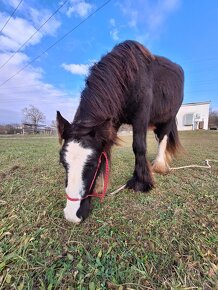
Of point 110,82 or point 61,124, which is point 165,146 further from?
point 61,124

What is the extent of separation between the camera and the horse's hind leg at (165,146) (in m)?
3.31

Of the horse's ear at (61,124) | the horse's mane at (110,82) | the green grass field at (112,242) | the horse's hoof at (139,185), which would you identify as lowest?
the green grass field at (112,242)

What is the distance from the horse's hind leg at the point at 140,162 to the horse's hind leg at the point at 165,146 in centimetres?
101

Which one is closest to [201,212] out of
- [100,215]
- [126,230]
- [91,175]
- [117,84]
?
[126,230]

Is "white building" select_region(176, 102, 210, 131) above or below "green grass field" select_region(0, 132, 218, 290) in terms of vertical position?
above

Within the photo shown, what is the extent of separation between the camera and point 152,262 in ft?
3.67

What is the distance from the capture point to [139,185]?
7.49 ft

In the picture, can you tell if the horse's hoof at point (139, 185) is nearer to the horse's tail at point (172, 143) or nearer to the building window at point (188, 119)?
the horse's tail at point (172, 143)

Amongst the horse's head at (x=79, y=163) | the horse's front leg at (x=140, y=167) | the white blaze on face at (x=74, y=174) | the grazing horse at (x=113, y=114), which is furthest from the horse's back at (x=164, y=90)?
the white blaze on face at (x=74, y=174)

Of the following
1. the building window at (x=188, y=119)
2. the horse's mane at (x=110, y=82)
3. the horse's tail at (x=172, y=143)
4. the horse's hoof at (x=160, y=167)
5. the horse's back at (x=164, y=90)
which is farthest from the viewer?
the building window at (x=188, y=119)

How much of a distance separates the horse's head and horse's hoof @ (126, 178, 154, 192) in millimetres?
879

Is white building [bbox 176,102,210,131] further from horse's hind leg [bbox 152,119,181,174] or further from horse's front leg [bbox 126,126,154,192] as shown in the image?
horse's front leg [bbox 126,126,154,192]

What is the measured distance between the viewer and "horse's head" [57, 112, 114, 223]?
1425 millimetres

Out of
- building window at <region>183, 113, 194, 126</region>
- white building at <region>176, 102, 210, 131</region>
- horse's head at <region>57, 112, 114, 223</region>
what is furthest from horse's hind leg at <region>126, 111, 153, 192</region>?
building window at <region>183, 113, 194, 126</region>
